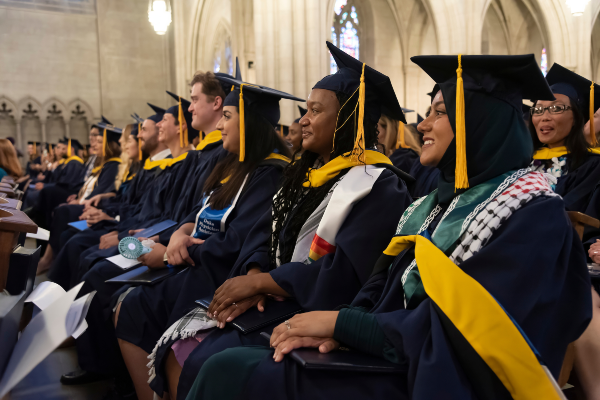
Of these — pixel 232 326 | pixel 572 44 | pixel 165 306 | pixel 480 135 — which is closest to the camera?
pixel 480 135

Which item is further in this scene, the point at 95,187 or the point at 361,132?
the point at 95,187

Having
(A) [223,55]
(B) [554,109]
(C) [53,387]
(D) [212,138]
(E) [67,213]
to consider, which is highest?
(A) [223,55]

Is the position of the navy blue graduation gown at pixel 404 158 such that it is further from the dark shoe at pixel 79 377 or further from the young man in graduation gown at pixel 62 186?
the young man in graduation gown at pixel 62 186

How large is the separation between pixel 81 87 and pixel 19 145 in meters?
2.65

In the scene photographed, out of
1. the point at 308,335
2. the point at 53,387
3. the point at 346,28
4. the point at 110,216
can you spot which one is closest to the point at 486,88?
the point at 308,335

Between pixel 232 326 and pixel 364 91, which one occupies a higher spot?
pixel 364 91

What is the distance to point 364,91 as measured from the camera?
2145mm

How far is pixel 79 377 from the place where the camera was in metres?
2.98

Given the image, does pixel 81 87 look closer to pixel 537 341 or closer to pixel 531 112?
pixel 531 112

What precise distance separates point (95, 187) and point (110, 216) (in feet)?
5.35

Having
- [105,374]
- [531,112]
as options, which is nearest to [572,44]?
[531,112]

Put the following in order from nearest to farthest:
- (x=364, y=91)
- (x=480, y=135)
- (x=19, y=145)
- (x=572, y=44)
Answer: (x=480, y=135) < (x=364, y=91) < (x=572, y=44) < (x=19, y=145)

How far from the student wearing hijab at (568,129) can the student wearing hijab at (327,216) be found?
1.46 metres

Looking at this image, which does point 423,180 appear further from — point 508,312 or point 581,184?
point 508,312
